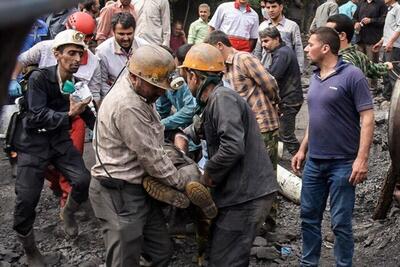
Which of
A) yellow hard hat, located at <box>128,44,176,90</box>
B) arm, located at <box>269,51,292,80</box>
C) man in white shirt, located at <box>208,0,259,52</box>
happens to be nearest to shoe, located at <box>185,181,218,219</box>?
yellow hard hat, located at <box>128,44,176,90</box>

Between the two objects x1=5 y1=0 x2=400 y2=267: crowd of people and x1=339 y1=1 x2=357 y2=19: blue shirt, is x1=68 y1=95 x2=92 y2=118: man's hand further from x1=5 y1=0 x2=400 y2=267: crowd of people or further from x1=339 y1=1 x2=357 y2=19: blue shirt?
x1=339 y1=1 x2=357 y2=19: blue shirt

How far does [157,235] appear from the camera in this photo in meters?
4.49

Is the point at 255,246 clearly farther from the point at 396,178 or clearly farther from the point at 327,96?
the point at 327,96

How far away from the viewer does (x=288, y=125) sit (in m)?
8.23

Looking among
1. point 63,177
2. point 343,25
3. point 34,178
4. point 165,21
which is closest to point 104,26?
point 165,21

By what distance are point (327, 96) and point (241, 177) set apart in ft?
2.95

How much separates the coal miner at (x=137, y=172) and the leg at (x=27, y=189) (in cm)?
108

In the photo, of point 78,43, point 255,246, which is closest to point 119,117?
point 78,43

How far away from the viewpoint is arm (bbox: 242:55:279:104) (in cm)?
583

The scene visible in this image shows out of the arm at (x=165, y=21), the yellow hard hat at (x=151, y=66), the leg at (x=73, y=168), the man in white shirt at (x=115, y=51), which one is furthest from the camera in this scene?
the arm at (x=165, y=21)

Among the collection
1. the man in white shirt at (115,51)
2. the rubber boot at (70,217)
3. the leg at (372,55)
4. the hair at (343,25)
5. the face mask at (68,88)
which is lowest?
the leg at (372,55)

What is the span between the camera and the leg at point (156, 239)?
4.47 metres

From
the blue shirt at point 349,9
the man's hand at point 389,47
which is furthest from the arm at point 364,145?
the blue shirt at point 349,9

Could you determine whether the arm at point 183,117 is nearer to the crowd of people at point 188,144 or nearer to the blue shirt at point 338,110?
the crowd of people at point 188,144
